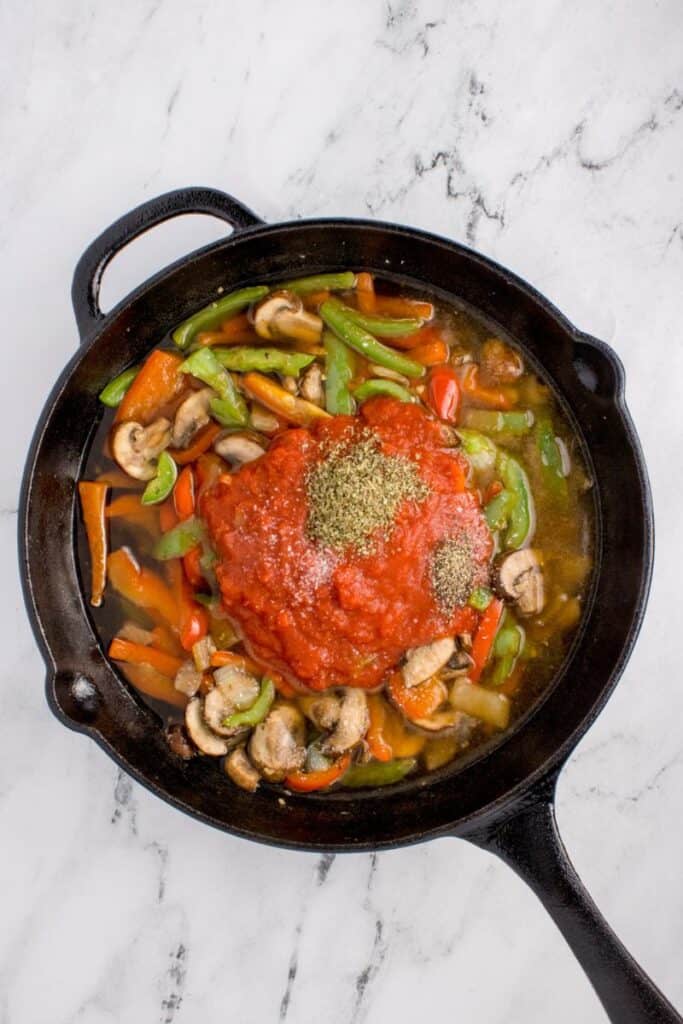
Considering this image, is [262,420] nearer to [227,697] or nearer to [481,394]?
[481,394]

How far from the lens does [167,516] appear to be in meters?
3.12

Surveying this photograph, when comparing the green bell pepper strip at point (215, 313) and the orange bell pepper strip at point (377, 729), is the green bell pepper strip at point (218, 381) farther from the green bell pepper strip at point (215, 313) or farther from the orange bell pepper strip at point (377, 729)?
the orange bell pepper strip at point (377, 729)

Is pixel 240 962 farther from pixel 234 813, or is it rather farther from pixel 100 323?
pixel 100 323

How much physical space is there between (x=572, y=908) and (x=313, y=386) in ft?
5.09

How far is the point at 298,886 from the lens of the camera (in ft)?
11.0

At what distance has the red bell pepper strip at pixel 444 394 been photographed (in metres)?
3.09

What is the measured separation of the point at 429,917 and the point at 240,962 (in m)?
0.60

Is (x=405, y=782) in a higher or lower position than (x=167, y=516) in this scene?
lower

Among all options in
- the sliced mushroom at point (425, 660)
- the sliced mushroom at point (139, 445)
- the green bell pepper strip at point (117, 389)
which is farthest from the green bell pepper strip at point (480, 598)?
the green bell pepper strip at point (117, 389)

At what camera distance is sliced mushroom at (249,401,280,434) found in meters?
3.09

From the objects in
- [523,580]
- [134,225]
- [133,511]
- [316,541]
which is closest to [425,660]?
[523,580]

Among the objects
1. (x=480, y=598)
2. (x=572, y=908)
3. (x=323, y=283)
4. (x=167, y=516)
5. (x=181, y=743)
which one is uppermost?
(x=323, y=283)

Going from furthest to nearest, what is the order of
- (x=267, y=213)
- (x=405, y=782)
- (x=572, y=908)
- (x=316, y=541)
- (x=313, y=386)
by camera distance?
(x=267, y=213) < (x=405, y=782) < (x=313, y=386) < (x=316, y=541) < (x=572, y=908)

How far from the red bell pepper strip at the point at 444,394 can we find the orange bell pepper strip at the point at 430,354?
2 centimetres
